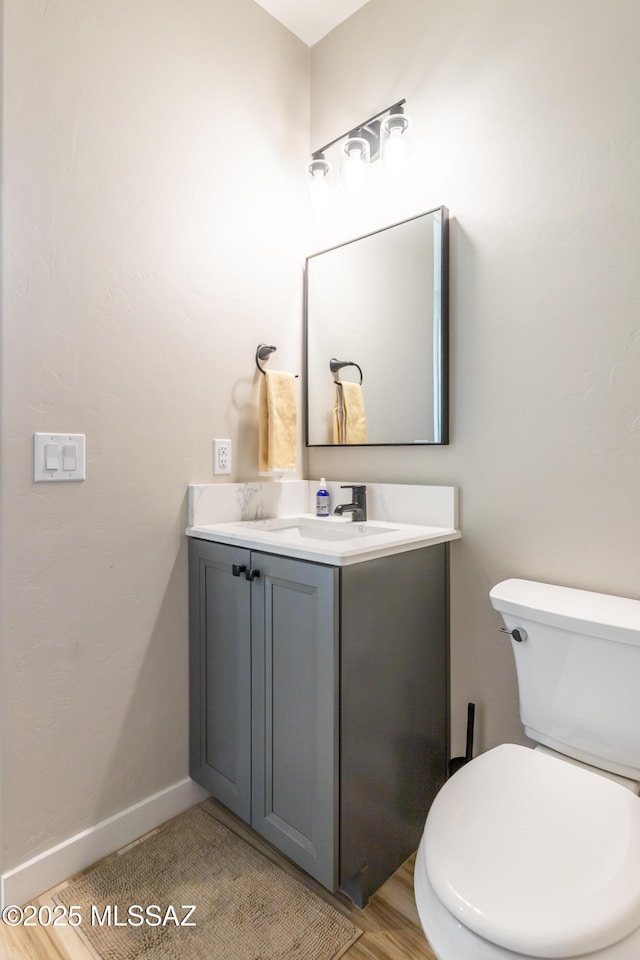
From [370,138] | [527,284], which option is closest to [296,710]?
[527,284]

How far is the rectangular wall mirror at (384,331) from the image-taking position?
159 cm

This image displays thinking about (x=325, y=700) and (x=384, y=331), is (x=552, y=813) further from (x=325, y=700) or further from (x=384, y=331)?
(x=384, y=331)

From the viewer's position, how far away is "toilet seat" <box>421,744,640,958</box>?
729 mm

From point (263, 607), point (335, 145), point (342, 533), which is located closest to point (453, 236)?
point (335, 145)

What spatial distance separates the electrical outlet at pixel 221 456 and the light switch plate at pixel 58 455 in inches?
16.8

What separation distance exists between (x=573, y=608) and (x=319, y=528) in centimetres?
84

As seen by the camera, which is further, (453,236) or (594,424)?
(453,236)

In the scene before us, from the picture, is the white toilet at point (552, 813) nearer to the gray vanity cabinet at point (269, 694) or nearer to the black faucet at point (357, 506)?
the gray vanity cabinet at point (269, 694)

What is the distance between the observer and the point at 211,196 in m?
1.66

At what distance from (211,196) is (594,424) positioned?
1368 millimetres

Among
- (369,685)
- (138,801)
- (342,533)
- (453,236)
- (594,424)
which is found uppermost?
(453,236)

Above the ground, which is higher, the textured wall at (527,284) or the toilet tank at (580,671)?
the textured wall at (527,284)

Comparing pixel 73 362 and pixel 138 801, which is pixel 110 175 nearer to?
pixel 73 362

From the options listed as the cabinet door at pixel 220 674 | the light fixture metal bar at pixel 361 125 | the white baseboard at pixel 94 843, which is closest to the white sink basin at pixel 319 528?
the cabinet door at pixel 220 674
